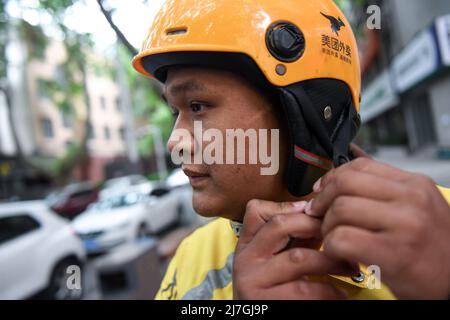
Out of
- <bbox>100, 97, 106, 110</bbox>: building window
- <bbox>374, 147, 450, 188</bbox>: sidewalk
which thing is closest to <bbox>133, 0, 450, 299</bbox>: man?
<bbox>374, 147, 450, 188</bbox>: sidewalk

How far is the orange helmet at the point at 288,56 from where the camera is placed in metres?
1.18

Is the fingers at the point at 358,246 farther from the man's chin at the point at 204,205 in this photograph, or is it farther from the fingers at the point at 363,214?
the man's chin at the point at 204,205

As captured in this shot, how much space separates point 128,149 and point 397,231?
594 inches

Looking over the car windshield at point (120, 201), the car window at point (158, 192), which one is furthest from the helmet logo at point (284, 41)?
the car windshield at point (120, 201)

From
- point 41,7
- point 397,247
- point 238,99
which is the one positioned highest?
point 41,7

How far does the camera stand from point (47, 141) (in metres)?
28.1

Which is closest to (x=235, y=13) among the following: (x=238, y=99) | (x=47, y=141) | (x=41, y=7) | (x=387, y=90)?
(x=238, y=99)

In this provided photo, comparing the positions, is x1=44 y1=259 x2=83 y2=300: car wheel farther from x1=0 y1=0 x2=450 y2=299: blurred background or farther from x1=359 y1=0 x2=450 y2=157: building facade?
x1=359 y1=0 x2=450 y2=157: building facade

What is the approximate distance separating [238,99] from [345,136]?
1.35 ft

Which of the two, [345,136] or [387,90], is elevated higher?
[387,90]

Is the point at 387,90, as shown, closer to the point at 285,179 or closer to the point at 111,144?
the point at 285,179

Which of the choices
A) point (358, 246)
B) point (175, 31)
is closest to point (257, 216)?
point (358, 246)

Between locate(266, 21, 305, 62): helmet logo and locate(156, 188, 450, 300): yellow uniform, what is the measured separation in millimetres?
724

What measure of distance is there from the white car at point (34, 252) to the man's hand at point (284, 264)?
4236 mm
